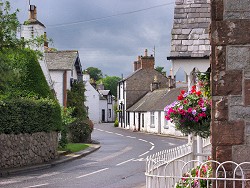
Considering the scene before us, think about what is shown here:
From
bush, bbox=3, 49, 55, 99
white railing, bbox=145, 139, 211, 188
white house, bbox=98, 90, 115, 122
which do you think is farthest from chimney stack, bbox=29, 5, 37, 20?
white house, bbox=98, 90, 115, 122

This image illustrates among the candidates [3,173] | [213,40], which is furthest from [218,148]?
[3,173]

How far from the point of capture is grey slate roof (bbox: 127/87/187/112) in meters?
54.3

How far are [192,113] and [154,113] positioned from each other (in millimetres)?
46936

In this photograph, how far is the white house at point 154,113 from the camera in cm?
5348

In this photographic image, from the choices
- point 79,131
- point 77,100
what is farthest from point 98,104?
point 79,131

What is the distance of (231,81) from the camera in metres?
6.34

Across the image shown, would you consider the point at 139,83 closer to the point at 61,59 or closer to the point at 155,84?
the point at 155,84

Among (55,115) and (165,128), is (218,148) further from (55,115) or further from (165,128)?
(165,128)

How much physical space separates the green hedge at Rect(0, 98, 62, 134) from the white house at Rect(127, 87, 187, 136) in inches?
982

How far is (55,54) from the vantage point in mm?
46344

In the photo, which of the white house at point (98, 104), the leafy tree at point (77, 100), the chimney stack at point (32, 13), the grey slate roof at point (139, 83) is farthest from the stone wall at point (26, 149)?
the white house at point (98, 104)

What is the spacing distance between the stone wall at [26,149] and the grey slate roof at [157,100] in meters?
29.3

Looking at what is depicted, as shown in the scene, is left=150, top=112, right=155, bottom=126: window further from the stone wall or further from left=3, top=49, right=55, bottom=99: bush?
the stone wall

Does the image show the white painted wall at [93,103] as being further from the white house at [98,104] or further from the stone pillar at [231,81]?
the stone pillar at [231,81]
